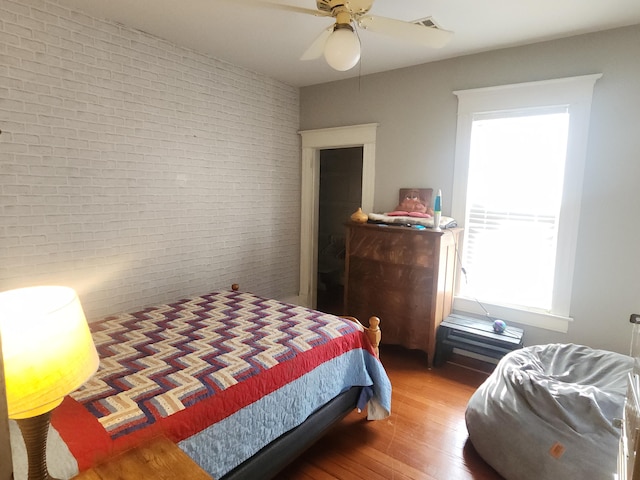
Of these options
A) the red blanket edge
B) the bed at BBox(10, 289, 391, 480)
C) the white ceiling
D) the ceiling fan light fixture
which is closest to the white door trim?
the white ceiling

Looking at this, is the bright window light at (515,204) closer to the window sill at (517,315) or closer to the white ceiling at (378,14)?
the window sill at (517,315)

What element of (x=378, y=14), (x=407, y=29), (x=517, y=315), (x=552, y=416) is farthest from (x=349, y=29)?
(x=517, y=315)

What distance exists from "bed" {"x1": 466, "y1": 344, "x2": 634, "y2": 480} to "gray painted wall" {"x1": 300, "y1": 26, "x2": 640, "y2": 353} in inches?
20.8

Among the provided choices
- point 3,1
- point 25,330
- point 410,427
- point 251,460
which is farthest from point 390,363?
point 3,1

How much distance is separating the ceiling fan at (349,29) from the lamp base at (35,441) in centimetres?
171

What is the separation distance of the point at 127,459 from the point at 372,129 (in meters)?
3.24

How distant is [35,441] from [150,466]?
1.16 ft

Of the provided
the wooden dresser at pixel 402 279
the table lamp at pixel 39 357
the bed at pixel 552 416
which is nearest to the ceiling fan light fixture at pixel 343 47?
the table lamp at pixel 39 357

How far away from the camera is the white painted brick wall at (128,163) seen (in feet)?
7.25

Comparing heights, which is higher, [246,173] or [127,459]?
[246,173]

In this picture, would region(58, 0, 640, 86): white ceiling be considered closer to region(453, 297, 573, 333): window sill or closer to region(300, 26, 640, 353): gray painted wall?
region(300, 26, 640, 353): gray painted wall

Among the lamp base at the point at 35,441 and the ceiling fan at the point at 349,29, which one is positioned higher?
the ceiling fan at the point at 349,29

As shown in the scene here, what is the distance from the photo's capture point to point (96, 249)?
2.58 metres

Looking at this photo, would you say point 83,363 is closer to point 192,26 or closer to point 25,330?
point 25,330
